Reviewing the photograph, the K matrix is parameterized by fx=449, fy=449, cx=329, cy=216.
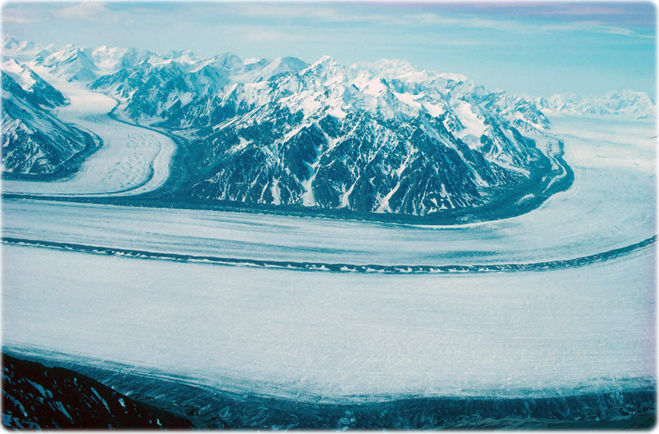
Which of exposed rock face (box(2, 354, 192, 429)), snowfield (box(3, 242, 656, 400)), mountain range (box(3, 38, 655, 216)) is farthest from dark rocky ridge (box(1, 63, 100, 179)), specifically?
exposed rock face (box(2, 354, 192, 429))

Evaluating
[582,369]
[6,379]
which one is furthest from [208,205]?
[582,369]

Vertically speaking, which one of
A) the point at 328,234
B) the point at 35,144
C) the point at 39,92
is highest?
the point at 39,92

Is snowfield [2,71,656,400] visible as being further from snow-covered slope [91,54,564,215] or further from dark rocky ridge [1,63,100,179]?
dark rocky ridge [1,63,100,179]

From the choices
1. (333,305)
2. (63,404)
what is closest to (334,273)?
(333,305)

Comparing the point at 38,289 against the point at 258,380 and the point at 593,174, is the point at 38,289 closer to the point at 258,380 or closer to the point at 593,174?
the point at 258,380

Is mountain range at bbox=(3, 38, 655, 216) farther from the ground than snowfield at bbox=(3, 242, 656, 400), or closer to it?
farther from the ground

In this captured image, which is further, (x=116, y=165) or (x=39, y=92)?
(x=39, y=92)

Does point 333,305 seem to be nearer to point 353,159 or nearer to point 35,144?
point 353,159

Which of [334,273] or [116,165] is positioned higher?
[116,165]
